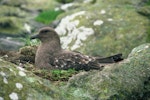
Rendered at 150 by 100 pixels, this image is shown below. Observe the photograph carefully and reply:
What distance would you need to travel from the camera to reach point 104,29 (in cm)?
1981

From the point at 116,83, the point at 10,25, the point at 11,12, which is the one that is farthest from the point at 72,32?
the point at 11,12

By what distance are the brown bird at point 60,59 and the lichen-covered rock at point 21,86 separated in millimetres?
2412

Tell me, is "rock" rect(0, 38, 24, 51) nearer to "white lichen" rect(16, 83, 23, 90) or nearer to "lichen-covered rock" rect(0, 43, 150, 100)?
"lichen-covered rock" rect(0, 43, 150, 100)

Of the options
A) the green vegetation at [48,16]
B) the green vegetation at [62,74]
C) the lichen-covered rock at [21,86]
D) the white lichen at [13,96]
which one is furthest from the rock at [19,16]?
the white lichen at [13,96]

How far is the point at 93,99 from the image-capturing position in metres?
10.1

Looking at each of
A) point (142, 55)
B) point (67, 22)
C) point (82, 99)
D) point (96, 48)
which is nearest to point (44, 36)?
point (142, 55)

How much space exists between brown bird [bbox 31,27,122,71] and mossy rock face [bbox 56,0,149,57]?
18.5 feet

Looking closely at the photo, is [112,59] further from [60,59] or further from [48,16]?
[48,16]

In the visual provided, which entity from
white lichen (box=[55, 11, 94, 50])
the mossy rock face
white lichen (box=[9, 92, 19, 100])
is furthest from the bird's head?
white lichen (box=[55, 11, 94, 50])

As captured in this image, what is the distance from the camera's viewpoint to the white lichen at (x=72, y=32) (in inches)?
771

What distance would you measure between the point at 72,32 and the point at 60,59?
7.56m

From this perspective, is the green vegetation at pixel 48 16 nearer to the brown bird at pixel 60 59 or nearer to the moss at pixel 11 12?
the moss at pixel 11 12

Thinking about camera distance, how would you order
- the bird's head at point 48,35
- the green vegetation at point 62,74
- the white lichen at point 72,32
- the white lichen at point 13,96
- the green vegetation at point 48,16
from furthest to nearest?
the green vegetation at point 48,16
the white lichen at point 72,32
the bird's head at point 48,35
the green vegetation at point 62,74
the white lichen at point 13,96

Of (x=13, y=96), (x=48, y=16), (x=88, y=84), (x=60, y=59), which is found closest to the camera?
(x=13, y=96)
